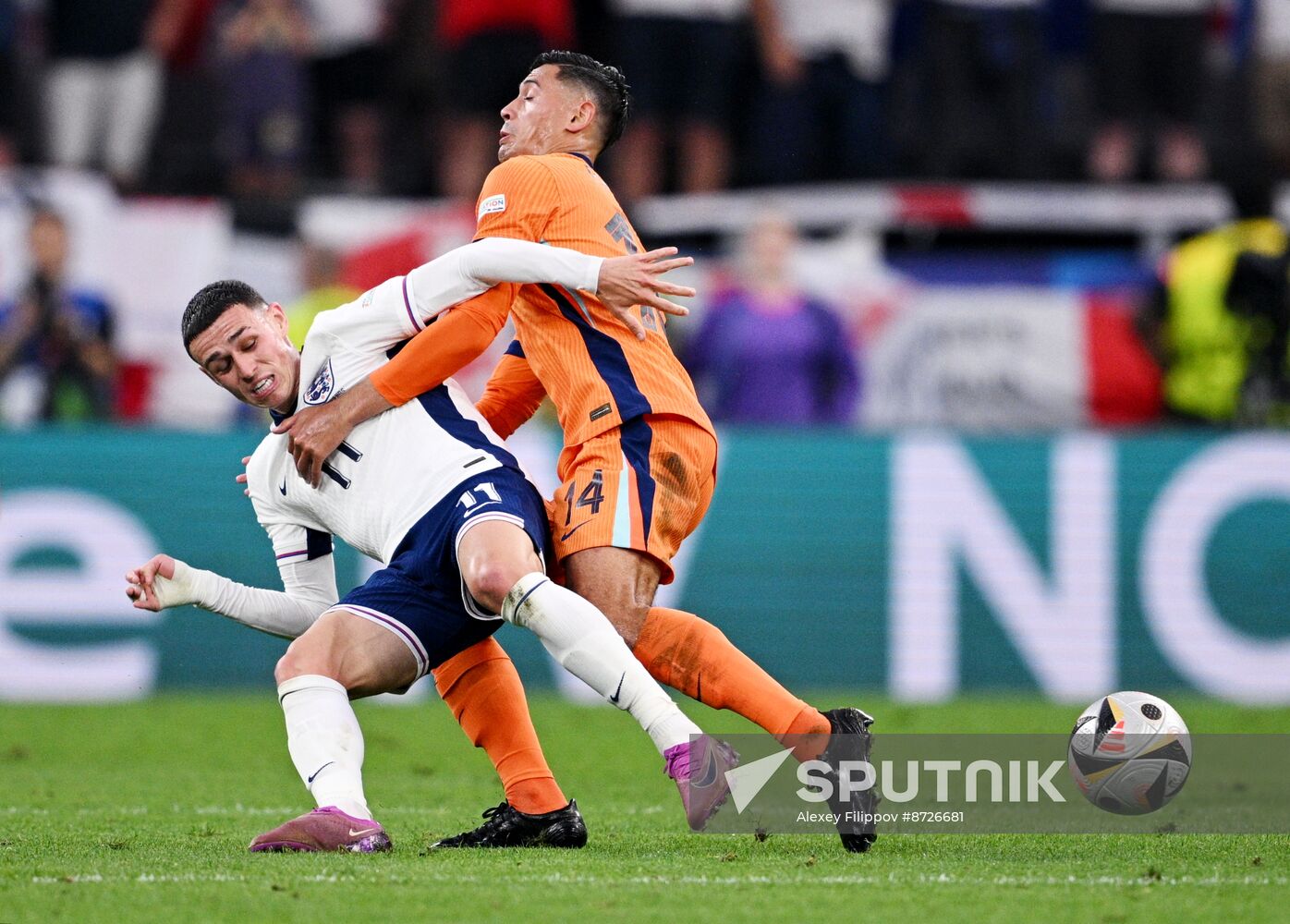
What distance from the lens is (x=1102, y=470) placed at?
10414 millimetres

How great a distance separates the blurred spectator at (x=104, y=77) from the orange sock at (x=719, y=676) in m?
8.73

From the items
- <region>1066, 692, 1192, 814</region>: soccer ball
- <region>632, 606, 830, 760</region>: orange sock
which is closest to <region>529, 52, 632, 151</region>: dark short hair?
<region>632, 606, 830, 760</region>: orange sock

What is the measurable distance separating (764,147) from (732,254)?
1.33m

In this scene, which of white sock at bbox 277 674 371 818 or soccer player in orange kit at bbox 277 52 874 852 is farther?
soccer player in orange kit at bbox 277 52 874 852

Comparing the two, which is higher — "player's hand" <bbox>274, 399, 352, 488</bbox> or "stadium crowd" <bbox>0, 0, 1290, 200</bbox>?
"stadium crowd" <bbox>0, 0, 1290, 200</bbox>

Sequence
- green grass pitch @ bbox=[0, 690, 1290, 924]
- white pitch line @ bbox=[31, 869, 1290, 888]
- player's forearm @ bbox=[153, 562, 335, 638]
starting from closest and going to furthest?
1. green grass pitch @ bbox=[0, 690, 1290, 924]
2. white pitch line @ bbox=[31, 869, 1290, 888]
3. player's forearm @ bbox=[153, 562, 335, 638]

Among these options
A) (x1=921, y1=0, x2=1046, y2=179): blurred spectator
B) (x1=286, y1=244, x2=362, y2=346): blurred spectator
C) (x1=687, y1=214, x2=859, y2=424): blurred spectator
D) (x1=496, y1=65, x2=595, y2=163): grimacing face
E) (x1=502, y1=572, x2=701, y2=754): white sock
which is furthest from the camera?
(x1=921, y1=0, x2=1046, y2=179): blurred spectator

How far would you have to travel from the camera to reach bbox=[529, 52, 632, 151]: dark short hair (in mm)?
5574

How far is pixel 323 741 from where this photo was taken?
482 cm

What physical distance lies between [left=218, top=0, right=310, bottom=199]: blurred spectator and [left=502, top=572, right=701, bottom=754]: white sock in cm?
843

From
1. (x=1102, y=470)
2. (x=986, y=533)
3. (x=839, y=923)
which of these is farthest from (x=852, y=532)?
(x=839, y=923)

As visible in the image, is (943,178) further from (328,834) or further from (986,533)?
(328,834)

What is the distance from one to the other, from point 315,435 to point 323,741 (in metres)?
0.85

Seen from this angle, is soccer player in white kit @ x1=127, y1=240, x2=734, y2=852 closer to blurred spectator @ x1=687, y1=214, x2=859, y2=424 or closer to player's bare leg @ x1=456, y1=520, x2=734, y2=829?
player's bare leg @ x1=456, y1=520, x2=734, y2=829
